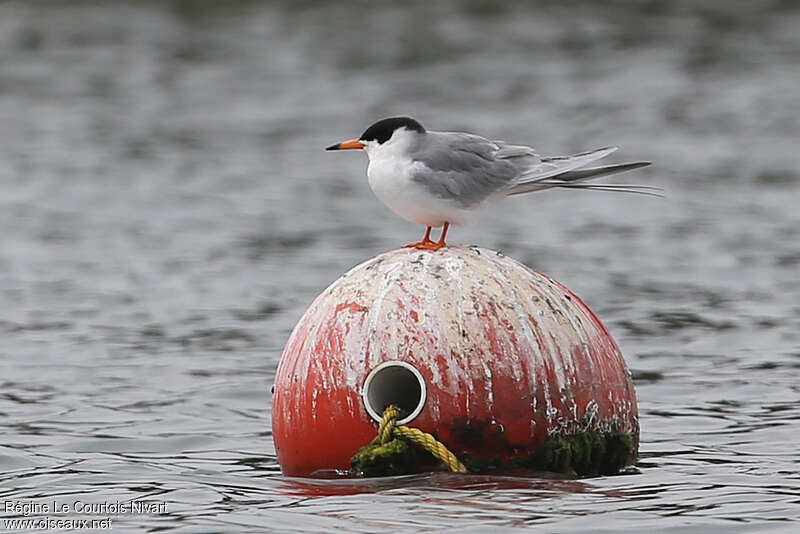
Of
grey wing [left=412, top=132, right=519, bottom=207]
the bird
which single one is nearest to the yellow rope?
the bird

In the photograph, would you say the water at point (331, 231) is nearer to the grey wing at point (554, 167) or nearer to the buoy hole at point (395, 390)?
the buoy hole at point (395, 390)

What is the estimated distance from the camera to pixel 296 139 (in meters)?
27.4

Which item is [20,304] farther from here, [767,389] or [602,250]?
[767,389]

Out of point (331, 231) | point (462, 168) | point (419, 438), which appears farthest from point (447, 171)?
point (331, 231)

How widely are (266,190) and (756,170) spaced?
7173 millimetres

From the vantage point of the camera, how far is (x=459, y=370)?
8906 mm

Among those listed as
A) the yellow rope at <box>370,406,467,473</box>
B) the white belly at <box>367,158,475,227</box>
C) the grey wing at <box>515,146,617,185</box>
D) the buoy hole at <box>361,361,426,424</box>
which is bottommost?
the yellow rope at <box>370,406,467,473</box>

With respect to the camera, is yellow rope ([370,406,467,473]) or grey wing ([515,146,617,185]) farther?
grey wing ([515,146,617,185])

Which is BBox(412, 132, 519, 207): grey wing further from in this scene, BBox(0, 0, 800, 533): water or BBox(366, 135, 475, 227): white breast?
BBox(0, 0, 800, 533): water

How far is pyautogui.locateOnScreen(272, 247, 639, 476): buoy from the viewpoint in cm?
893

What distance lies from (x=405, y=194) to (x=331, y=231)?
Answer: 11.8 m

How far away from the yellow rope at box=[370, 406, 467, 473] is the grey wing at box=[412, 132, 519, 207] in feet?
4.49

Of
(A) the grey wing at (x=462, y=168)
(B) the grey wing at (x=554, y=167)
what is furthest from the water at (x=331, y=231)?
(B) the grey wing at (x=554, y=167)

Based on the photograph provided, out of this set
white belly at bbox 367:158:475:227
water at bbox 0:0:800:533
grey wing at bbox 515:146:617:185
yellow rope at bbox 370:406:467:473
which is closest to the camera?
yellow rope at bbox 370:406:467:473
